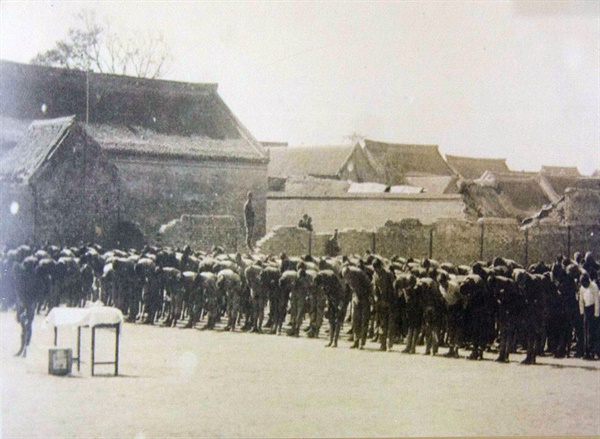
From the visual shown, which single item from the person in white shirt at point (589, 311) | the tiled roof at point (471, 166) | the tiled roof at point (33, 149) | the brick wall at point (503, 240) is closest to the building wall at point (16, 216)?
the tiled roof at point (33, 149)

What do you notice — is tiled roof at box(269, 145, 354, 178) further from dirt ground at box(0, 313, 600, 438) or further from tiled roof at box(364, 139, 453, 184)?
dirt ground at box(0, 313, 600, 438)

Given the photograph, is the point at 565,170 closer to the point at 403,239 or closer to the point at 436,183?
the point at 403,239

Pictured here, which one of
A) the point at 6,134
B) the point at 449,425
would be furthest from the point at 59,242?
the point at 449,425

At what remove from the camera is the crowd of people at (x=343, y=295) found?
9.64 m

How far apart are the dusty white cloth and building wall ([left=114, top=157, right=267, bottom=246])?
8.10 meters

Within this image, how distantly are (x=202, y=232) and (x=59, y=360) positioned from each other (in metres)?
10.2

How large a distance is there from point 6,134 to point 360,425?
6592 mm

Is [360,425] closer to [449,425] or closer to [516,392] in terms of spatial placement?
[449,425]

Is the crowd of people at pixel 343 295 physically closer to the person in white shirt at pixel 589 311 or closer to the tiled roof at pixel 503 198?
the person in white shirt at pixel 589 311

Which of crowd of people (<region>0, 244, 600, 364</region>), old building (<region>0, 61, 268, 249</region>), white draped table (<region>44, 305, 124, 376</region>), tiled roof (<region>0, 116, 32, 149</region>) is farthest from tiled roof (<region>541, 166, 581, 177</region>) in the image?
tiled roof (<region>0, 116, 32, 149</region>)

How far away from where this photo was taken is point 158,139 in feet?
63.4

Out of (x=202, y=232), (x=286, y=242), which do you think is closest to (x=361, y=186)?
(x=286, y=242)

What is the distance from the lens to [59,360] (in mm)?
7816

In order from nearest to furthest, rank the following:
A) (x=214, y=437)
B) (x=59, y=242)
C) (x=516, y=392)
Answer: (x=214, y=437)
(x=516, y=392)
(x=59, y=242)
